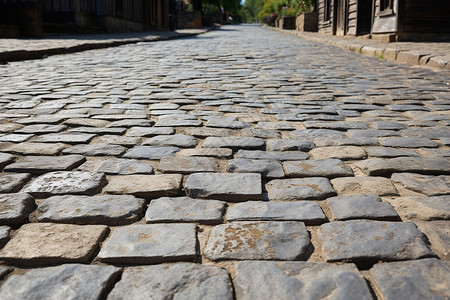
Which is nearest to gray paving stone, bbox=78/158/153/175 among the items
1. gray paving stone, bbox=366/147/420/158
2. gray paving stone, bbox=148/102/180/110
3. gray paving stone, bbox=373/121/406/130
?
gray paving stone, bbox=366/147/420/158

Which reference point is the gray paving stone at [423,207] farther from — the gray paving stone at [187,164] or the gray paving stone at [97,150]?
the gray paving stone at [97,150]

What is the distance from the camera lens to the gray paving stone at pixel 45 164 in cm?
200

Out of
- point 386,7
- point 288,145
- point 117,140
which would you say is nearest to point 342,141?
point 288,145

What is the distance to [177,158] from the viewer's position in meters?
2.20

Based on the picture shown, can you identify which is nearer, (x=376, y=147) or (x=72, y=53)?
Result: (x=376, y=147)

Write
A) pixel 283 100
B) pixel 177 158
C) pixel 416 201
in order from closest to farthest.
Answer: pixel 416 201 < pixel 177 158 < pixel 283 100

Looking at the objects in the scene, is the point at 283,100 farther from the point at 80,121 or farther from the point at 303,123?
the point at 80,121

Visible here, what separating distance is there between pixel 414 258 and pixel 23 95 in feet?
12.0

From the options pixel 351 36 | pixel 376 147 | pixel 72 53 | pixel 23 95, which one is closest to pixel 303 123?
pixel 376 147

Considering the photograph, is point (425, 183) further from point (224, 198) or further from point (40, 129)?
point (40, 129)

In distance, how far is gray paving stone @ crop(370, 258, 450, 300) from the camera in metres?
1.08

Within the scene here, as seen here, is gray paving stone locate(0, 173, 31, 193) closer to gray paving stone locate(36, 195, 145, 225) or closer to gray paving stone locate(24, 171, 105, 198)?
gray paving stone locate(24, 171, 105, 198)

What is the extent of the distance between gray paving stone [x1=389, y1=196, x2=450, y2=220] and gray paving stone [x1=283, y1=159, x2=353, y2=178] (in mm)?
351

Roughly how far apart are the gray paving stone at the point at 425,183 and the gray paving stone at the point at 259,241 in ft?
2.03
